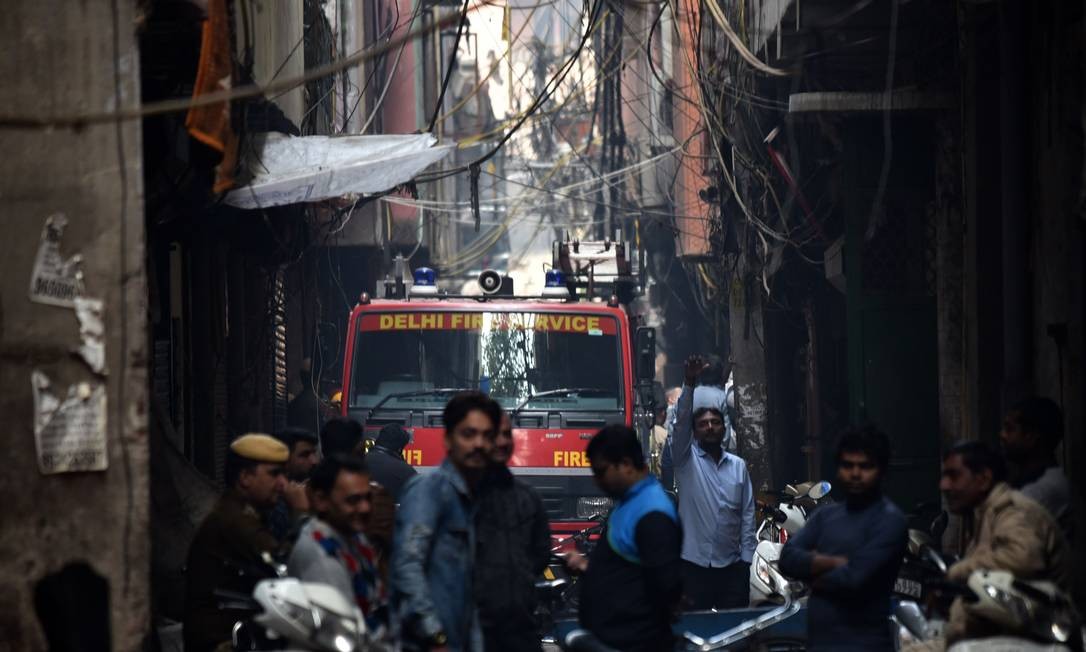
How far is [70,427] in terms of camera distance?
246 inches

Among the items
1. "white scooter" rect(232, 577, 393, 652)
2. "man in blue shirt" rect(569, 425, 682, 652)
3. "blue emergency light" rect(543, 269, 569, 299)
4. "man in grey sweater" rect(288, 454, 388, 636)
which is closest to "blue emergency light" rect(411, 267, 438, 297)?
"blue emergency light" rect(543, 269, 569, 299)

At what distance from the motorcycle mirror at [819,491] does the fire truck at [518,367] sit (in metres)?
2.29

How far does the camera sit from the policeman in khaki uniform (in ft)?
19.3

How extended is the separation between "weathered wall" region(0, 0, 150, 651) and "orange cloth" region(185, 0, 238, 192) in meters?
0.98

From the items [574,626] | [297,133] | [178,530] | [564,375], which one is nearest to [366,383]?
[564,375]

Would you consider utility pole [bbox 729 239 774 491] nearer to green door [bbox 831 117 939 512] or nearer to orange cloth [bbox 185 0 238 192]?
green door [bbox 831 117 939 512]

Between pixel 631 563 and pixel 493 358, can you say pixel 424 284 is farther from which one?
pixel 631 563

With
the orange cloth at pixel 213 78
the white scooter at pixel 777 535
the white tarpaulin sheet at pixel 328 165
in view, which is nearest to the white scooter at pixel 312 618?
the orange cloth at pixel 213 78

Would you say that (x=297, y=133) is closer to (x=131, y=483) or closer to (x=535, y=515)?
(x=131, y=483)

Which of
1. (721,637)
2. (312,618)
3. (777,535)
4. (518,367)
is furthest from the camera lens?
(518,367)

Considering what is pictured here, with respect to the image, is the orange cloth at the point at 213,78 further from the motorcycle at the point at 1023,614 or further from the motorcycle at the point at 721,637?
the motorcycle at the point at 1023,614

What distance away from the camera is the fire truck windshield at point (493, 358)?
39.1 ft

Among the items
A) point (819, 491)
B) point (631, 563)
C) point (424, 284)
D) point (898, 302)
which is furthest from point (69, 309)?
point (898, 302)

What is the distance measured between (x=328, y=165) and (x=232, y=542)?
5.27m
